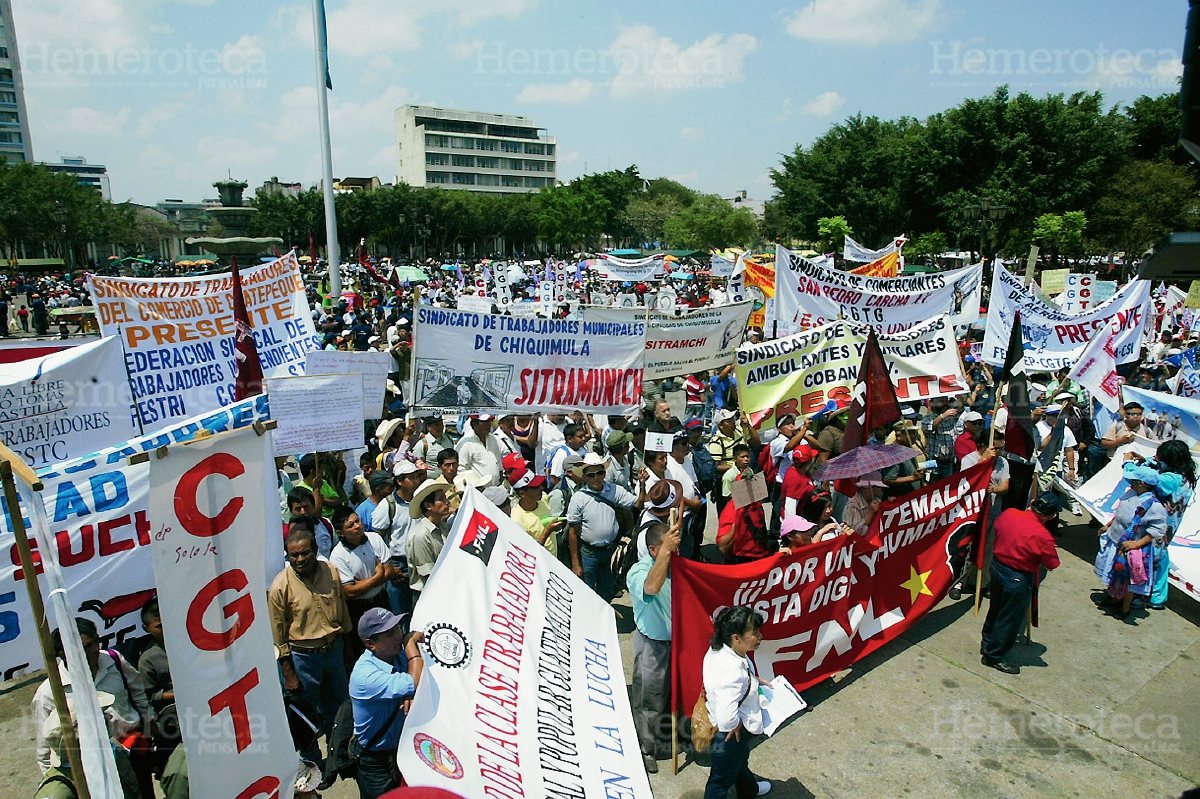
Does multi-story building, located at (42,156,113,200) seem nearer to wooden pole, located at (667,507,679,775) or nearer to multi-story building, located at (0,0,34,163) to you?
multi-story building, located at (0,0,34,163)

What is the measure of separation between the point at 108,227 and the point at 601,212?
157ft

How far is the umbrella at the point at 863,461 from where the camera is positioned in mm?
6293

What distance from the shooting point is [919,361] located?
10.0 meters

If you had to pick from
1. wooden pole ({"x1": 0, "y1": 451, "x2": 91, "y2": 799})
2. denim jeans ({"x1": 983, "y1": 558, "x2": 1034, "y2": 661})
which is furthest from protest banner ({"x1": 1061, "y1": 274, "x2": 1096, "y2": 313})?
wooden pole ({"x1": 0, "y1": 451, "x2": 91, "y2": 799})

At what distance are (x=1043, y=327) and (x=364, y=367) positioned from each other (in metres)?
10.3

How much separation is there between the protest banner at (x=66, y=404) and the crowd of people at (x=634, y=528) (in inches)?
60.5

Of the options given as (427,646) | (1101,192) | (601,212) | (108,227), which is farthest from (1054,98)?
(108,227)

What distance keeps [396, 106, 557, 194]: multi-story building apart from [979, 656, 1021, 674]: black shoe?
115898 mm

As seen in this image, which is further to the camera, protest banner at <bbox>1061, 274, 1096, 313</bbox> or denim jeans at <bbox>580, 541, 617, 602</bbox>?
protest banner at <bbox>1061, 274, 1096, 313</bbox>

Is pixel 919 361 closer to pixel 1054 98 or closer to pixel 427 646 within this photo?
pixel 427 646

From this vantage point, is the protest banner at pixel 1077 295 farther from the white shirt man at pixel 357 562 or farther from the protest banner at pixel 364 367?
the white shirt man at pixel 357 562

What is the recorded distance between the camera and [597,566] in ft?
20.9

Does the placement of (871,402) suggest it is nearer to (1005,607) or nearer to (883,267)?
(1005,607)

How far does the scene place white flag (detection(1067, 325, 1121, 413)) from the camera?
30.9 feet
